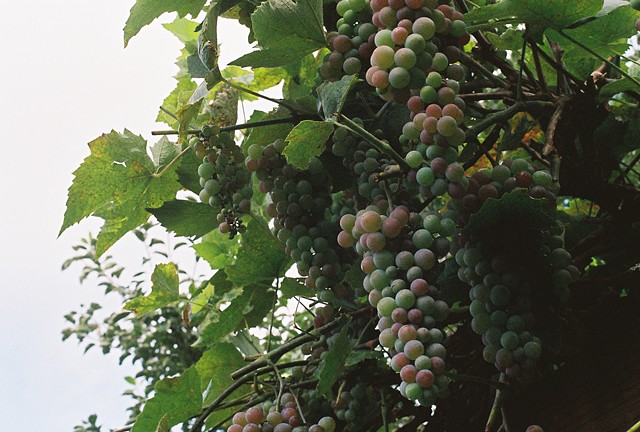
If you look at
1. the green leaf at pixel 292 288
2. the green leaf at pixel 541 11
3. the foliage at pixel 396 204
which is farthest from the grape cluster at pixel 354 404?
the green leaf at pixel 541 11

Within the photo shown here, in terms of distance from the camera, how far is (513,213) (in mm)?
471

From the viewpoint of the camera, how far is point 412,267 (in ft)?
1.54

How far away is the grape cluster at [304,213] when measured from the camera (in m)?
0.60

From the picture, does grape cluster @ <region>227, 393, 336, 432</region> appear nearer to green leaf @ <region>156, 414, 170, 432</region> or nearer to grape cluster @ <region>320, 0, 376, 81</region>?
green leaf @ <region>156, 414, 170, 432</region>

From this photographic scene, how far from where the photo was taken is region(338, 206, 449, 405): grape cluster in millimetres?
433

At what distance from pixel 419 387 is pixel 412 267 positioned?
3.2 inches

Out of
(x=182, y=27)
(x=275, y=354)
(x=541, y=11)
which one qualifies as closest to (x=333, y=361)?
(x=275, y=354)

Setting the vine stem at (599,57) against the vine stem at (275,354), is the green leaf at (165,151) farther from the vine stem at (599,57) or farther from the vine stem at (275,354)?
the vine stem at (599,57)

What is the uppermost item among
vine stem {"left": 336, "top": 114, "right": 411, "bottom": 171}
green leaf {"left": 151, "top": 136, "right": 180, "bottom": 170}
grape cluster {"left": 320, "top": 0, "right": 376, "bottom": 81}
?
grape cluster {"left": 320, "top": 0, "right": 376, "bottom": 81}

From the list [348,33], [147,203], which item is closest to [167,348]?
[147,203]

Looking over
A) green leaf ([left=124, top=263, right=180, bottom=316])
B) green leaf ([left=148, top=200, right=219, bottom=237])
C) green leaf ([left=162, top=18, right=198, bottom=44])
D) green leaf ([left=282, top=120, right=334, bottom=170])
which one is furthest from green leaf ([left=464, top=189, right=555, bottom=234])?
green leaf ([left=162, top=18, right=198, bottom=44])

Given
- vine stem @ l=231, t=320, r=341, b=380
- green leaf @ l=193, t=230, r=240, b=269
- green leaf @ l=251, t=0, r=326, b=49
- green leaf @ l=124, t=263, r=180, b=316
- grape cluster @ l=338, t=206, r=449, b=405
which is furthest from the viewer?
green leaf @ l=193, t=230, r=240, b=269

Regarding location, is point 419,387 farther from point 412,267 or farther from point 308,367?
point 308,367

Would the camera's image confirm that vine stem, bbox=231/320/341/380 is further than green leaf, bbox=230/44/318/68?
Yes
